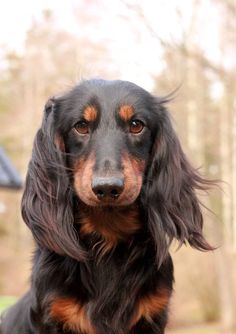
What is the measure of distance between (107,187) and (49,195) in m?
0.64

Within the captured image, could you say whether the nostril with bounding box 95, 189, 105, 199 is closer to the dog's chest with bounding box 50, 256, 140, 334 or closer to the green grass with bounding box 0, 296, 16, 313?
the dog's chest with bounding box 50, 256, 140, 334

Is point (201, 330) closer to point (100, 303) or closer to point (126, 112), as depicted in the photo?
point (100, 303)

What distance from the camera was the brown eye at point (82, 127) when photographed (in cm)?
358

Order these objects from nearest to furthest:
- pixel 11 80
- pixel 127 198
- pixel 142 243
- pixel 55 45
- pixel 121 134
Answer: pixel 127 198, pixel 121 134, pixel 142 243, pixel 55 45, pixel 11 80

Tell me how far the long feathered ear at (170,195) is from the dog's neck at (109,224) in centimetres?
11

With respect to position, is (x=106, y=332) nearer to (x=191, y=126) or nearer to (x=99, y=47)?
(x=191, y=126)

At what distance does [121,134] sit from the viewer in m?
3.50

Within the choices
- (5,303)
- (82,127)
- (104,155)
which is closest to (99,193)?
(104,155)

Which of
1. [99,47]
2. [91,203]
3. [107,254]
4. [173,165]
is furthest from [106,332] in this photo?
[99,47]

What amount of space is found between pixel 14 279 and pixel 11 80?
44.9 ft

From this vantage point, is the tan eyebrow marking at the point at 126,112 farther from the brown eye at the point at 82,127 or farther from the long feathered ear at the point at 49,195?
the long feathered ear at the point at 49,195

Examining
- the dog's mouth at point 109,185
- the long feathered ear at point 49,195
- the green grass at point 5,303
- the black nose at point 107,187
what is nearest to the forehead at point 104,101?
the long feathered ear at point 49,195

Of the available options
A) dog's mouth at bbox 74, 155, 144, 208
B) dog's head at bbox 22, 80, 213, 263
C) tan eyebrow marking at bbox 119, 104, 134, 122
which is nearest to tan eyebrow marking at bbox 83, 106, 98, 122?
dog's head at bbox 22, 80, 213, 263

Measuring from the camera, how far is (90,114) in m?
3.56
